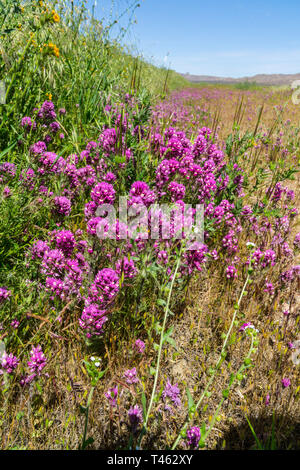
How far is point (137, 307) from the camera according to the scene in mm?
2109

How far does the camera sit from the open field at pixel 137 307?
1686mm

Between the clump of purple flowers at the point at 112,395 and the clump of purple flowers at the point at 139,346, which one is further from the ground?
the clump of purple flowers at the point at 139,346

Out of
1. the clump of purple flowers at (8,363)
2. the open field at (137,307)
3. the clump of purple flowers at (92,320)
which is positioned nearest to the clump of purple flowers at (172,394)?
the open field at (137,307)

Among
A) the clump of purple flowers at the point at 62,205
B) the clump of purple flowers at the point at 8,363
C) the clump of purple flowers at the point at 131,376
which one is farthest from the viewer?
the clump of purple flowers at the point at 62,205

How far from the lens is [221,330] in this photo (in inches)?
92.9

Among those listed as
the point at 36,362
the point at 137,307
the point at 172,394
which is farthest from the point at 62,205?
the point at 172,394

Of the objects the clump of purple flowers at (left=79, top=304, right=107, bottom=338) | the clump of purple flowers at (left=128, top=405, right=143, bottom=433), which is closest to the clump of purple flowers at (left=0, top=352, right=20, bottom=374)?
the clump of purple flowers at (left=79, top=304, right=107, bottom=338)

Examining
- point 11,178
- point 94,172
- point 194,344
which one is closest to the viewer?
point 194,344

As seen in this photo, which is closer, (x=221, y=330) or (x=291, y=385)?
(x=291, y=385)

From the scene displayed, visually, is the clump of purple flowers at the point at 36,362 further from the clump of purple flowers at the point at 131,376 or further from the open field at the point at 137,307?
the clump of purple flowers at the point at 131,376
